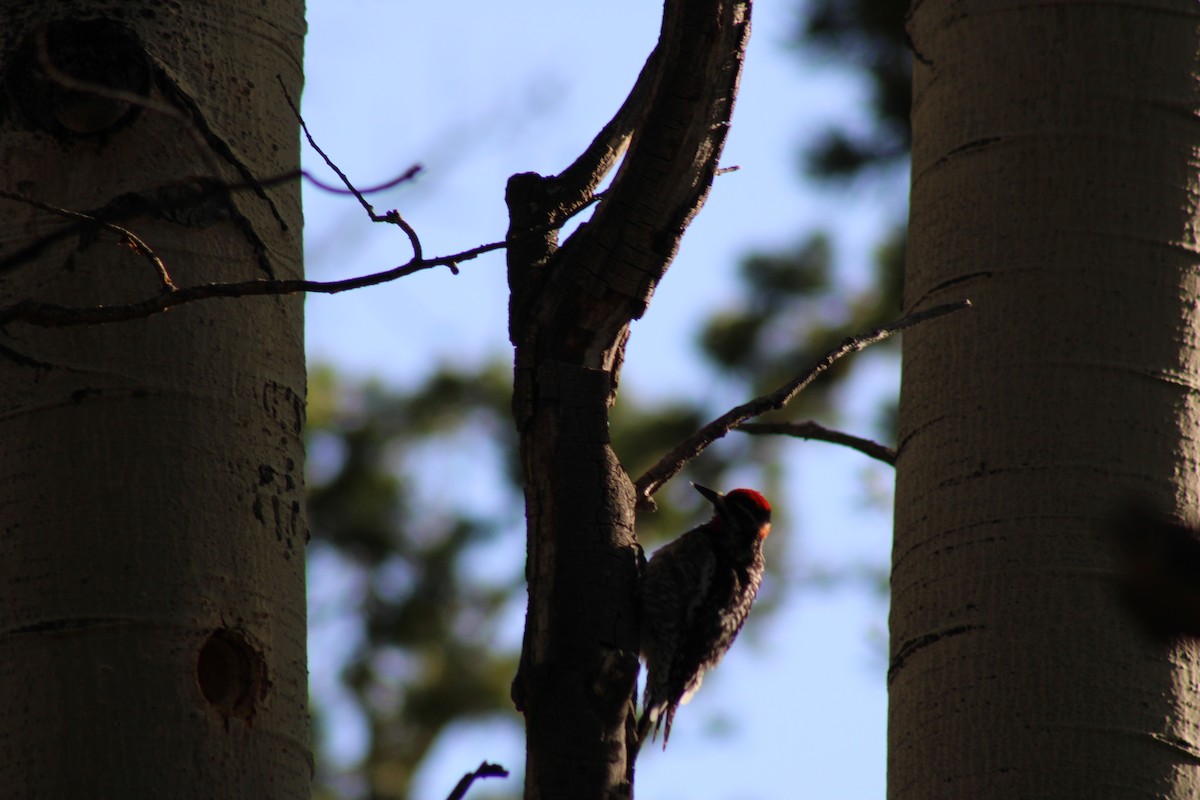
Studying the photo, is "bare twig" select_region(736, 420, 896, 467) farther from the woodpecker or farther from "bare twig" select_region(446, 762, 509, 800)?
"bare twig" select_region(446, 762, 509, 800)

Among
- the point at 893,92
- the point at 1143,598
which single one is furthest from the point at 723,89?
the point at 893,92

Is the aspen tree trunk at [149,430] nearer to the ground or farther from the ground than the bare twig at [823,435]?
nearer to the ground

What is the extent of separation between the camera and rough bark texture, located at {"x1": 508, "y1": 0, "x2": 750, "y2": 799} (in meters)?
2.33

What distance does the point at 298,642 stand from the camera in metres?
2.39

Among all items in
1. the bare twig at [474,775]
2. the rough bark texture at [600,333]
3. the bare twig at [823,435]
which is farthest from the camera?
the bare twig at [823,435]

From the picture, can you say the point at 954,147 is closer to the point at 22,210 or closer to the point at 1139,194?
the point at 1139,194

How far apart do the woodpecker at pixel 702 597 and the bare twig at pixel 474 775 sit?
1.87 m

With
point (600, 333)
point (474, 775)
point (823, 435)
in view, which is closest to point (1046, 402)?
point (823, 435)

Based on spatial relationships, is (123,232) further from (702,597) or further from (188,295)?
(702,597)

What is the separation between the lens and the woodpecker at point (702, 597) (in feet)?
14.7

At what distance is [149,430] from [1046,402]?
162 centimetres

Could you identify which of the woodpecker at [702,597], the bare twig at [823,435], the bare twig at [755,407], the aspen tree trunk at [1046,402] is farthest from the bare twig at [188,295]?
Answer: the woodpecker at [702,597]

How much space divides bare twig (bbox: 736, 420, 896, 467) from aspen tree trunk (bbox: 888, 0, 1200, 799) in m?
0.33

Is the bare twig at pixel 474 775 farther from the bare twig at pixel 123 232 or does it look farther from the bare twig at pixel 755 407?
the bare twig at pixel 123 232
